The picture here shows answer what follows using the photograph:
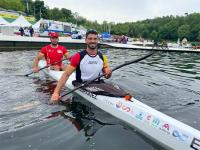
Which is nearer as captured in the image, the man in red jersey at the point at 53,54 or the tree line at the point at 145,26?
the man in red jersey at the point at 53,54

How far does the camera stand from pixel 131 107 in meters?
6.84

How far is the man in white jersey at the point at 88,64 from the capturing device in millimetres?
8125

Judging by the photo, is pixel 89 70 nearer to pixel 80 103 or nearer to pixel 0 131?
pixel 80 103

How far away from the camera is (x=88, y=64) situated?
28.2 ft

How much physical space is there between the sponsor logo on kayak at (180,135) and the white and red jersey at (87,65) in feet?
12.2

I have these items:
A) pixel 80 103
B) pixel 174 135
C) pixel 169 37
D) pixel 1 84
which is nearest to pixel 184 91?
pixel 80 103

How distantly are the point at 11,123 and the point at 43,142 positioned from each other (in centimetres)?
156

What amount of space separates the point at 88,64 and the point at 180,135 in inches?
153

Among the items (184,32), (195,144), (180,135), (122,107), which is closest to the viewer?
(195,144)

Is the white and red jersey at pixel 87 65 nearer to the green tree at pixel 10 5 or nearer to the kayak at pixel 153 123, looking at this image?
the kayak at pixel 153 123

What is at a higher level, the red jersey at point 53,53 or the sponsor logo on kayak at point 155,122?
the red jersey at point 53,53

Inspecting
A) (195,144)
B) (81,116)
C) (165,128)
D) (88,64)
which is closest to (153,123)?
(165,128)

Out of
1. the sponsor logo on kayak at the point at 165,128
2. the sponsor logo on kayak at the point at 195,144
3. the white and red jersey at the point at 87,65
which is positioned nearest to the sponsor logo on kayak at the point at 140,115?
the sponsor logo on kayak at the point at 165,128

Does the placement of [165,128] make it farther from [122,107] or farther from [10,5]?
[10,5]
